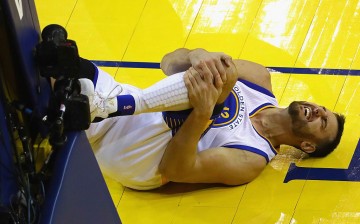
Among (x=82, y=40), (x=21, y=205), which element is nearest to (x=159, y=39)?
(x=82, y=40)

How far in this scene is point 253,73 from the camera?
126 inches

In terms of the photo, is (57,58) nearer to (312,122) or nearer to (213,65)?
(213,65)

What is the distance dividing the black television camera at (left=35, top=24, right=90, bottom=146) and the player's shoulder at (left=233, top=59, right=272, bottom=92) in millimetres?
1183

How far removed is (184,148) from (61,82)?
0.69m

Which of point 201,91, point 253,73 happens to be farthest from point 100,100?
point 253,73

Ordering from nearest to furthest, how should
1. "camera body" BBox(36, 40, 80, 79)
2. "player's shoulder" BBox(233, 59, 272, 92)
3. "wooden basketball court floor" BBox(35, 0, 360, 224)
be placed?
1. "camera body" BBox(36, 40, 80, 79)
2. "wooden basketball court floor" BBox(35, 0, 360, 224)
3. "player's shoulder" BBox(233, 59, 272, 92)

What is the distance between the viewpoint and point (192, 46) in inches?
139

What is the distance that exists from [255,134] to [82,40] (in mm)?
1122

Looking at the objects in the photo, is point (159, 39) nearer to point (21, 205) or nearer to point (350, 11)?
point (350, 11)

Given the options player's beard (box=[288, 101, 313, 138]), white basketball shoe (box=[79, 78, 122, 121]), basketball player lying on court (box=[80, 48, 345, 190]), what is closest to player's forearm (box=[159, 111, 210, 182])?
basketball player lying on court (box=[80, 48, 345, 190])

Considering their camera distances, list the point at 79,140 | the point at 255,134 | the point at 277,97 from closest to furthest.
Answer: the point at 79,140, the point at 255,134, the point at 277,97

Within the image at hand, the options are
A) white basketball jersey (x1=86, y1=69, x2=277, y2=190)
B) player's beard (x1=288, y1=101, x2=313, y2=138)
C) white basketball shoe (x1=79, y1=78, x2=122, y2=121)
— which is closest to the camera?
white basketball shoe (x1=79, y1=78, x2=122, y2=121)

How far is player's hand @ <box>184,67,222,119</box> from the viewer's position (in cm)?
256

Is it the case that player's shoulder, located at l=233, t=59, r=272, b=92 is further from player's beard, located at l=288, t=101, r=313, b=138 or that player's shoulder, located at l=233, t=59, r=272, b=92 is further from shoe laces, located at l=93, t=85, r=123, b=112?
shoe laces, located at l=93, t=85, r=123, b=112
